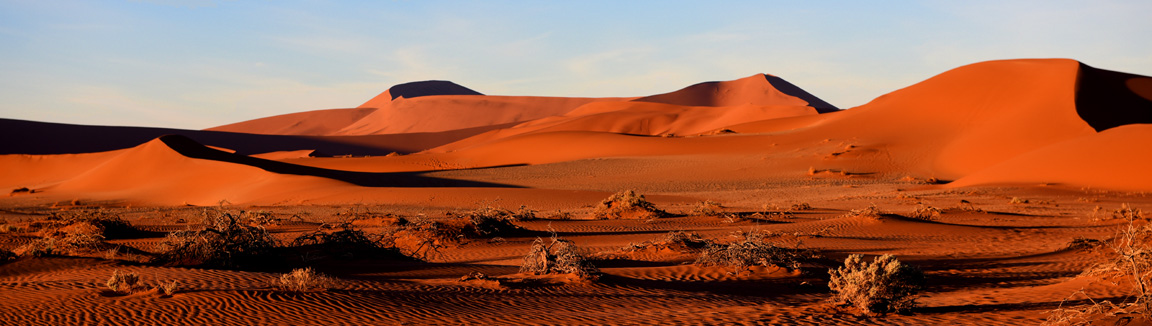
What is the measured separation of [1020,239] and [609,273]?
10096mm

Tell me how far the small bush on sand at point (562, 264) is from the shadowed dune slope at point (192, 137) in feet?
285

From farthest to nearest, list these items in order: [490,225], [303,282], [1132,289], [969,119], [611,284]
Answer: [969,119], [490,225], [611,284], [1132,289], [303,282]

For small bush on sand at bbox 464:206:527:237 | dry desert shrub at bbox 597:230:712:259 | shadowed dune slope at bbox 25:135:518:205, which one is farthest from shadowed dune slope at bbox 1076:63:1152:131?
dry desert shrub at bbox 597:230:712:259

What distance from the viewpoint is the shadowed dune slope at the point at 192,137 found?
86312 mm

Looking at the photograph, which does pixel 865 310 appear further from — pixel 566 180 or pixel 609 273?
pixel 566 180

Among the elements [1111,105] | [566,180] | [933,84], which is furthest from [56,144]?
[1111,105]

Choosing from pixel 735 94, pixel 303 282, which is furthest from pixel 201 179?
pixel 735 94

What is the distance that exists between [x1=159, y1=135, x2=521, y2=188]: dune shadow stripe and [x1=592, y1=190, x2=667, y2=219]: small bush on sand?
56.7 feet

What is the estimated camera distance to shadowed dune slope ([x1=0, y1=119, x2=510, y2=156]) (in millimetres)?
86312

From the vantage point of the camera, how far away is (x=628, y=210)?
23172mm

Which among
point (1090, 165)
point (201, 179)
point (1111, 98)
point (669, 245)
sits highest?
point (1111, 98)

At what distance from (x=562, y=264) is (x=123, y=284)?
4.83m

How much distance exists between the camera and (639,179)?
43188mm

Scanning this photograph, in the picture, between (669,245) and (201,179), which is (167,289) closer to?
(669,245)
